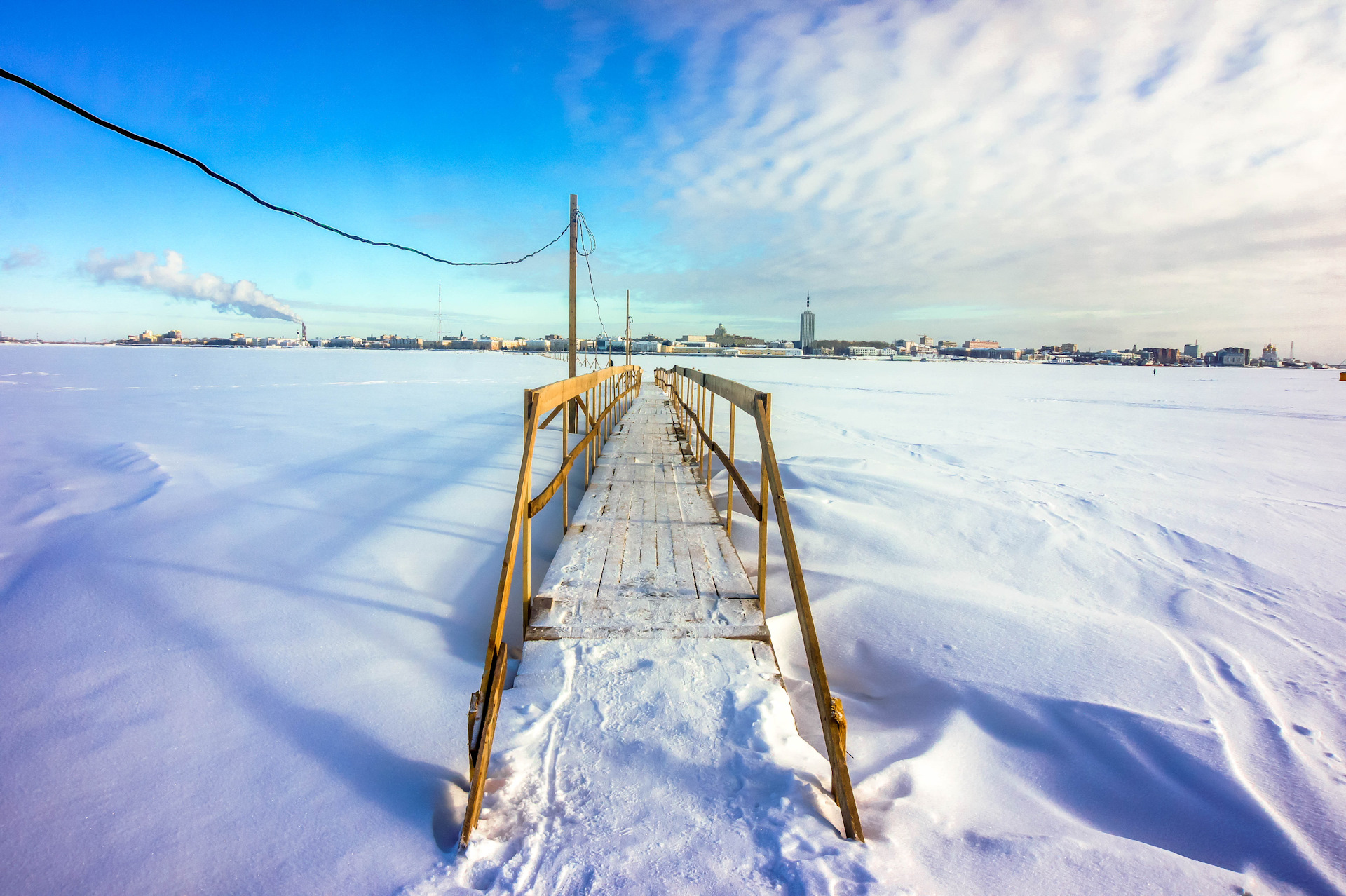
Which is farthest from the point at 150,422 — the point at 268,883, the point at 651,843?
the point at 651,843

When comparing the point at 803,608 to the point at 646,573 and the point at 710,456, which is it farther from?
the point at 710,456

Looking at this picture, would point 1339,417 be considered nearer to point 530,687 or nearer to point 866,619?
point 866,619

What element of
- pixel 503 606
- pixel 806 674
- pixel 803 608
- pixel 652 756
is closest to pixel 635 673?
pixel 652 756

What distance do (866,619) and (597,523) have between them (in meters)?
2.08

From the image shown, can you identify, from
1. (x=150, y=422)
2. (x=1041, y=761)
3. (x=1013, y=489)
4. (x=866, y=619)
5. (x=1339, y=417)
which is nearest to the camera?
(x=1041, y=761)

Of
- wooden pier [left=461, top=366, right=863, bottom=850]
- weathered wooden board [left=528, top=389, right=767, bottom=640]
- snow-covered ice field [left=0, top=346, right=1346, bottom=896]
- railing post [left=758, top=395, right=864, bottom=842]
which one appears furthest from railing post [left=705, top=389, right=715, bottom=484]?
railing post [left=758, top=395, right=864, bottom=842]

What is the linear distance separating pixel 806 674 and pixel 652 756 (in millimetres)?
1157

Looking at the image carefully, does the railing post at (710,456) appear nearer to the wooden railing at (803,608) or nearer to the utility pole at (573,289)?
the wooden railing at (803,608)

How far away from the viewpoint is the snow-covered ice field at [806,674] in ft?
5.83

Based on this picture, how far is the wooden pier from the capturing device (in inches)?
73.3

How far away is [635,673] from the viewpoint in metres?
2.52

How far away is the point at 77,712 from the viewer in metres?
2.43

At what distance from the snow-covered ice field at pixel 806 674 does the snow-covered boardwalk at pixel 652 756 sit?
0.06 meters

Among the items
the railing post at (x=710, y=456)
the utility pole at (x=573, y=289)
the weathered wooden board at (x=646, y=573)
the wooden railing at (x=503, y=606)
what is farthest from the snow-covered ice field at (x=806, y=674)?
the utility pole at (x=573, y=289)
